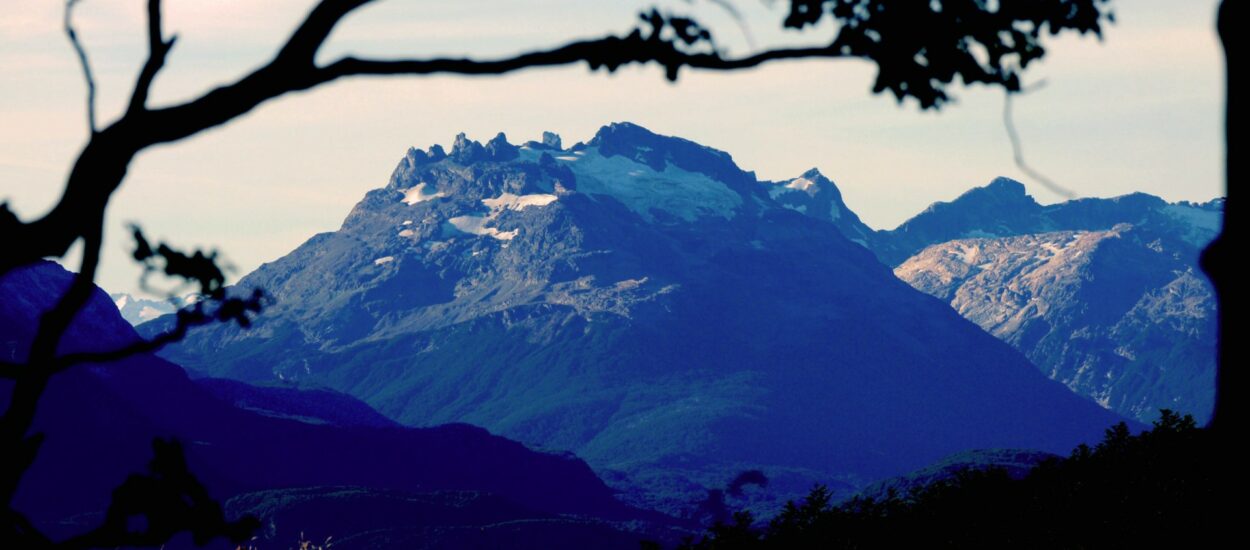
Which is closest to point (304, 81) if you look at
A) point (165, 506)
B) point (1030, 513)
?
point (165, 506)

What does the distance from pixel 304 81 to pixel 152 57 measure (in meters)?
0.93

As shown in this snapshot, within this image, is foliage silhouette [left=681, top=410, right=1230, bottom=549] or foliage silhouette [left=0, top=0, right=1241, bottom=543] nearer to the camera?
foliage silhouette [left=0, top=0, right=1241, bottom=543]

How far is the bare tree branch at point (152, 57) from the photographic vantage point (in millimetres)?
10102

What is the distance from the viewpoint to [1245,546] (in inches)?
334

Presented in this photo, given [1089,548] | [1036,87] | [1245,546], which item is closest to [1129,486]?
[1089,548]

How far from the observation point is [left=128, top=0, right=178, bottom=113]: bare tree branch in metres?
10.1

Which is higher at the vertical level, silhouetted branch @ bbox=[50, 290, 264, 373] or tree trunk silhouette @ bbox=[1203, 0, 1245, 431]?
tree trunk silhouette @ bbox=[1203, 0, 1245, 431]

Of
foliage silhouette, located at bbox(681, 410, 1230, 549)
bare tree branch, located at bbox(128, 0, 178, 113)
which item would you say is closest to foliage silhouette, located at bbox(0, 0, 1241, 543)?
A: bare tree branch, located at bbox(128, 0, 178, 113)

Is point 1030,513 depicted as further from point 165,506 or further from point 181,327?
point 181,327

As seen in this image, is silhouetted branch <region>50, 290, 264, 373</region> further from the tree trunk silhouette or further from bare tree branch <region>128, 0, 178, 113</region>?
the tree trunk silhouette

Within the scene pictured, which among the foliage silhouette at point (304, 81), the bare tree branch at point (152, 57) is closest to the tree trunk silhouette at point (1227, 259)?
the foliage silhouette at point (304, 81)

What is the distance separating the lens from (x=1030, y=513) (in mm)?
39531

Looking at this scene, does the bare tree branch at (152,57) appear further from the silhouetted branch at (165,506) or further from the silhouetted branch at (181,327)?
the silhouetted branch at (165,506)

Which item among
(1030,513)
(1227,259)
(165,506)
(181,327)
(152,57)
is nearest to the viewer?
(1227,259)
